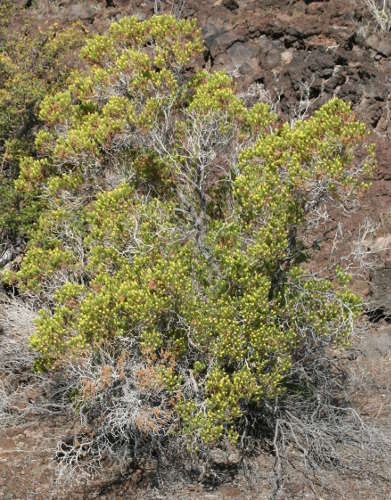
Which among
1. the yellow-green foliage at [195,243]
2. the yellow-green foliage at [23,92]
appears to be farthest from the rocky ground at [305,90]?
the yellow-green foliage at [23,92]

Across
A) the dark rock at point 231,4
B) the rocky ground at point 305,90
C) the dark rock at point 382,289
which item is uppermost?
the dark rock at point 231,4

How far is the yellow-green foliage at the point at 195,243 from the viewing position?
8.37 m

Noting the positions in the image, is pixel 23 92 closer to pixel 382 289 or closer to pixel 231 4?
pixel 231 4

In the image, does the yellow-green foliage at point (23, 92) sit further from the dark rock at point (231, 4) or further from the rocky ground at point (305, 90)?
the dark rock at point (231, 4)

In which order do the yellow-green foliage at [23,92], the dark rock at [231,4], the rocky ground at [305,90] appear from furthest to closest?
the dark rock at [231,4]
the yellow-green foliage at [23,92]
the rocky ground at [305,90]

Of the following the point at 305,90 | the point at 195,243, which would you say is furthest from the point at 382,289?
the point at 195,243

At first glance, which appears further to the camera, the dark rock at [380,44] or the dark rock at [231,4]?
the dark rock at [231,4]

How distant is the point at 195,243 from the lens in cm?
945

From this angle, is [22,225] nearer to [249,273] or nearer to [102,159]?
[102,159]

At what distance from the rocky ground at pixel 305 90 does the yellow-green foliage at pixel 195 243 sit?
61.9 inches

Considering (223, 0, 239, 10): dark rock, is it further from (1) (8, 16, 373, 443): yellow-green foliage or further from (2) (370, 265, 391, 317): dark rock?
(2) (370, 265, 391, 317): dark rock

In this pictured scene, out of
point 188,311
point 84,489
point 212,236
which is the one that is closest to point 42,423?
point 84,489

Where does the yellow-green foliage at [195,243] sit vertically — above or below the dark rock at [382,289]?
above

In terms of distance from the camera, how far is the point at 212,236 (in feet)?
29.3
